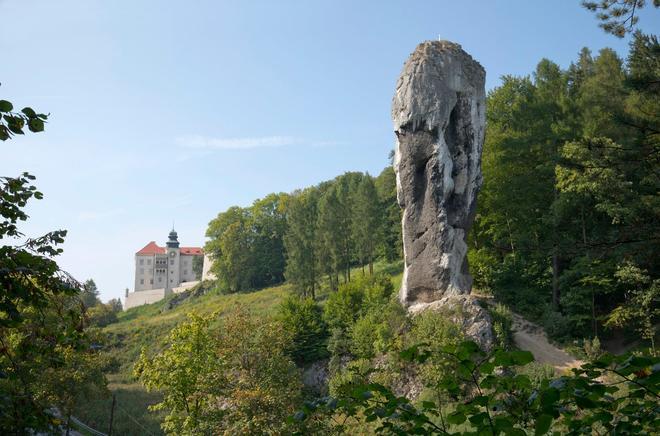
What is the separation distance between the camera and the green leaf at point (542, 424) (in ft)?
8.68

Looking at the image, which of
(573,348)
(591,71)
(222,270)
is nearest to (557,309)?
(573,348)

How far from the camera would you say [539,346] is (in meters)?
22.8

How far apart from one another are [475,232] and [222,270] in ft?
112

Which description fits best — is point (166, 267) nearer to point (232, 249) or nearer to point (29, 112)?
point (232, 249)

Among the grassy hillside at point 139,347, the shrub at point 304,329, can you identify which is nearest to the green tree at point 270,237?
the grassy hillside at point 139,347

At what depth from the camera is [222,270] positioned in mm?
59406

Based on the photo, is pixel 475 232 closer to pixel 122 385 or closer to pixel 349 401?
pixel 122 385

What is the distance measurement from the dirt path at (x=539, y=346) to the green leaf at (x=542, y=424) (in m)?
18.2

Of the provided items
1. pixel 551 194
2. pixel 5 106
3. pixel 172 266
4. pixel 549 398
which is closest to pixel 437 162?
pixel 551 194

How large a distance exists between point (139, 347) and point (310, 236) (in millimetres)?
15796

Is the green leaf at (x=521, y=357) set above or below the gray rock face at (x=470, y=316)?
above

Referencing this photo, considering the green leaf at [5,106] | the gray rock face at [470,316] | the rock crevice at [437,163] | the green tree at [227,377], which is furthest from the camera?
the rock crevice at [437,163]

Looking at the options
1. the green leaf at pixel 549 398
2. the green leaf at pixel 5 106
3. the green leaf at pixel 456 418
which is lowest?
the green leaf at pixel 456 418

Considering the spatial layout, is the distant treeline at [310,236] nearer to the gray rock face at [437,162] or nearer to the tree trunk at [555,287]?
the tree trunk at [555,287]
